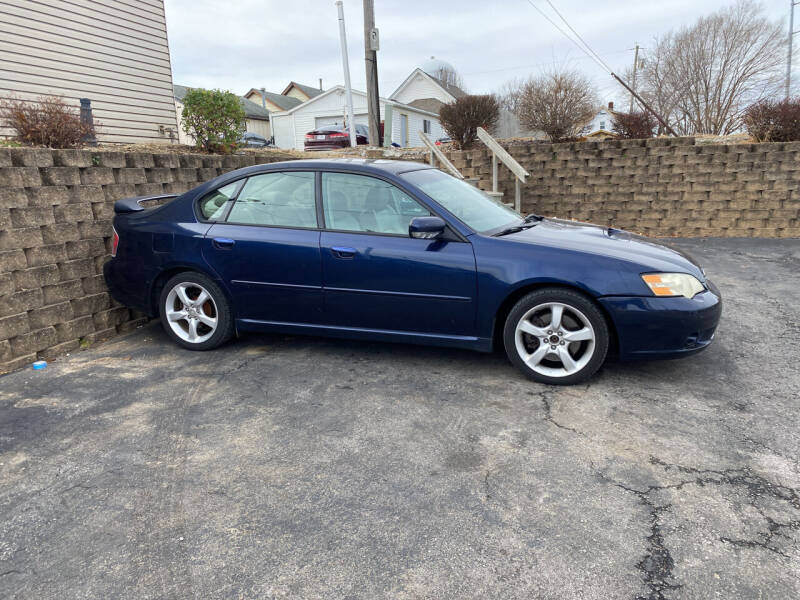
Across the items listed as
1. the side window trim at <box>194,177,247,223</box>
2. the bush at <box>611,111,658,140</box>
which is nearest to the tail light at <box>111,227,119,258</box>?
the side window trim at <box>194,177,247,223</box>

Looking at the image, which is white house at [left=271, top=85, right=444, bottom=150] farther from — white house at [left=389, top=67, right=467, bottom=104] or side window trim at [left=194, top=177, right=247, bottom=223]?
side window trim at [left=194, top=177, right=247, bottom=223]

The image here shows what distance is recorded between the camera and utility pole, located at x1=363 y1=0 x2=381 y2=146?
1392cm

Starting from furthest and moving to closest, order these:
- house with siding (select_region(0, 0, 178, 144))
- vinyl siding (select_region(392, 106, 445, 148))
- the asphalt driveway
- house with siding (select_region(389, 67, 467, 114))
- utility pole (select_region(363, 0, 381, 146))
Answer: house with siding (select_region(389, 67, 467, 114))
vinyl siding (select_region(392, 106, 445, 148))
utility pole (select_region(363, 0, 381, 146))
house with siding (select_region(0, 0, 178, 144))
the asphalt driveway

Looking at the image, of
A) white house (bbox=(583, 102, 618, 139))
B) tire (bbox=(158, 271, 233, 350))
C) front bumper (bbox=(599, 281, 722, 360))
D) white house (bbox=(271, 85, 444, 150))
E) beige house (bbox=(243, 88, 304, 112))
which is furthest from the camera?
beige house (bbox=(243, 88, 304, 112))

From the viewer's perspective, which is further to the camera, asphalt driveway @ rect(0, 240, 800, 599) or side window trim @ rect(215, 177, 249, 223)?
side window trim @ rect(215, 177, 249, 223)

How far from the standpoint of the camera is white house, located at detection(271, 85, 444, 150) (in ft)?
100

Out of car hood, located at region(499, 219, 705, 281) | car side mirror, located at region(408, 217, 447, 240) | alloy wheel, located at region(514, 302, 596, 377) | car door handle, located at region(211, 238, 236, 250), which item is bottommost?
alloy wheel, located at region(514, 302, 596, 377)

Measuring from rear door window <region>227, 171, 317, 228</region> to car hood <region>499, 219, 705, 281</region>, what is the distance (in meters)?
1.56

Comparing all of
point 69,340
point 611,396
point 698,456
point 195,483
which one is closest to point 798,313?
point 611,396

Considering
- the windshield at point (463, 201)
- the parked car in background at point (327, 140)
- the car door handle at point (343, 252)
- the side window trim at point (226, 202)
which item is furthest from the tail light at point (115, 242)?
the parked car in background at point (327, 140)

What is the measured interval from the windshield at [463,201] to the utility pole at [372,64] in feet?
31.9

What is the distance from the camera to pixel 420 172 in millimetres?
4457

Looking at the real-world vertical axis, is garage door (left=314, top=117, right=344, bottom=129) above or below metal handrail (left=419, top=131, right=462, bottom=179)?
above

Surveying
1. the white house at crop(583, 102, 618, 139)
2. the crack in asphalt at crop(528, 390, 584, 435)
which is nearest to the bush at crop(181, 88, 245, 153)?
the crack in asphalt at crop(528, 390, 584, 435)
